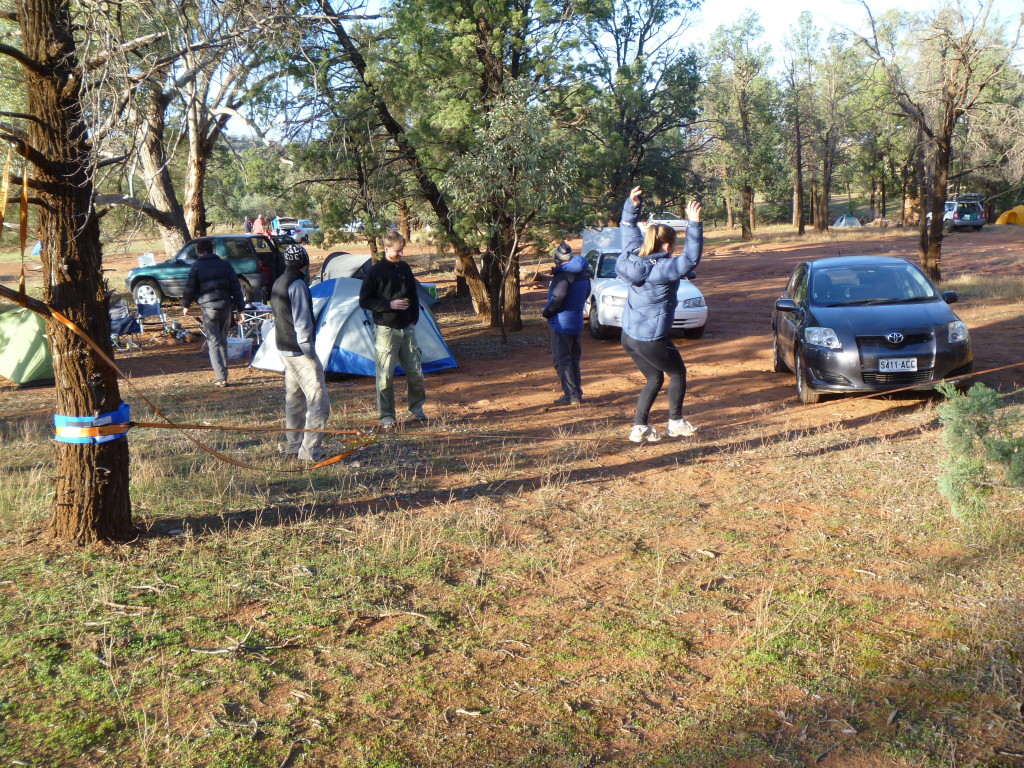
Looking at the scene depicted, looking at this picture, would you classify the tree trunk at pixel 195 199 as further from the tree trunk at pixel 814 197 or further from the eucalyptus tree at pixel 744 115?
the tree trunk at pixel 814 197

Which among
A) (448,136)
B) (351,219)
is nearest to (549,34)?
(448,136)

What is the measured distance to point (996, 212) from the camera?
50750mm

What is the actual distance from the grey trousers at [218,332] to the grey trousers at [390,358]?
12.4ft

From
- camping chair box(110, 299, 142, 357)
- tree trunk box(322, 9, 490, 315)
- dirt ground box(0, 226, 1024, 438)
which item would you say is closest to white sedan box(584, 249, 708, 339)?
dirt ground box(0, 226, 1024, 438)

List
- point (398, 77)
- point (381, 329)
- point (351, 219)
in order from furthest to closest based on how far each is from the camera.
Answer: point (351, 219)
point (398, 77)
point (381, 329)

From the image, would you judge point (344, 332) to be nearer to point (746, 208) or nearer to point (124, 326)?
point (124, 326)

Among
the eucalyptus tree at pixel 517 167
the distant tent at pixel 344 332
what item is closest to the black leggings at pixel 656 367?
the distant tent at pixel 344 332

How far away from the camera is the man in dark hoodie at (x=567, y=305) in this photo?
31.6 ft

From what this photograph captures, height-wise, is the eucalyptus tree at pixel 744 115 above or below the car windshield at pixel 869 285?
above

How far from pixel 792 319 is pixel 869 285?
92cm

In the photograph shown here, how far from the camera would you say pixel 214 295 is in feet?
37.0

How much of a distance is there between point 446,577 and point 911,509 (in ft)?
10.4

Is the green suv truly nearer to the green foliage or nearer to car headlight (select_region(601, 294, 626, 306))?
car headlight (select_region(601, 294, 626, 306))

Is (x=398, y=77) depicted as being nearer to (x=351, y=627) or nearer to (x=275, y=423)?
(x=275, y=423)
